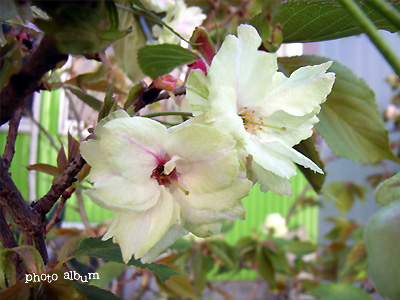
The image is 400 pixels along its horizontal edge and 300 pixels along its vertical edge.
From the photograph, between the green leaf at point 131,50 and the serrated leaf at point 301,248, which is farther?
the serrated leaf at point 301,248

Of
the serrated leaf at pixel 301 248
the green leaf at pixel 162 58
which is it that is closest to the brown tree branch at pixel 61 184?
the green leaf at pixel 162 58

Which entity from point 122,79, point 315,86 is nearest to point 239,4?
point 122,79

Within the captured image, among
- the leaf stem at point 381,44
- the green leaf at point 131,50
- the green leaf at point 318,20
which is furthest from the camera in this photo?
the green leaf at point 131,50

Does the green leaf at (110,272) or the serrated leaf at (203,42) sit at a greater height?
the serrated leaf at (203,42)

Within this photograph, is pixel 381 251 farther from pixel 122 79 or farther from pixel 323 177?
pixel 122 79

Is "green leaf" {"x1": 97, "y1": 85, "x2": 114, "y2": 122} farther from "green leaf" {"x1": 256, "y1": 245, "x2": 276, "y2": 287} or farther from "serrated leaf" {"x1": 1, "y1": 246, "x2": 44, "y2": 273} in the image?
"green leaf" {"x1": 256, "y1": 245, "x2": 276, "y2": 287}

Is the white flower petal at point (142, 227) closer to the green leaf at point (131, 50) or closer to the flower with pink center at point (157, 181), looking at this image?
the flower with pink center at point (157, 181)

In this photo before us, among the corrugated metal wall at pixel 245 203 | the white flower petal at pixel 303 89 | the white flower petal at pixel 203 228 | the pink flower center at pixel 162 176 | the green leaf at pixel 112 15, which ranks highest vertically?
the green leaf at pixel 112 15

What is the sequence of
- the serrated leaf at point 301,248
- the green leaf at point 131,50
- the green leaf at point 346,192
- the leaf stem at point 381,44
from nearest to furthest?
1. the leaf stem at point 381,44
2. the green leaf at point 131,50
3. the serrated leaf at point 301,248
4. the green leaf at point 346,192
